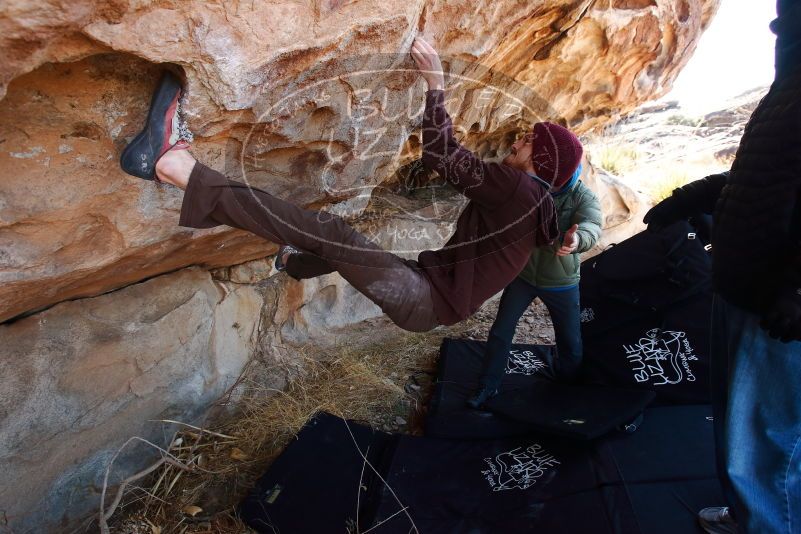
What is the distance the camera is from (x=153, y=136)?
1.63m

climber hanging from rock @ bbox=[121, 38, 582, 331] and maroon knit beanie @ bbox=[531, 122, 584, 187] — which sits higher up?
maroon knit beanie @ bbox=[531, 122, 584, 187]

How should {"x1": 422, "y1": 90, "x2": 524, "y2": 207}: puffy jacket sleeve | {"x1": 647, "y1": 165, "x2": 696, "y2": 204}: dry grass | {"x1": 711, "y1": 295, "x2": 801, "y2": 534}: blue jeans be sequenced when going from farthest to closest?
{"x1": 647, "y1": 165, "x2": 696, "y2": 204}: dry grass
{"x1": 422, "y1": 90, "x2": 524, "y2": 207}: puffy jacket sleeve
{"x1": 711, "y1": 295, "x2": 801, "y2": 534}: blue jeans

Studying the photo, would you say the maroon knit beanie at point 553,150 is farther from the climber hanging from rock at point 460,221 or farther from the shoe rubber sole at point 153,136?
the shoe rubber sole at point 153,136

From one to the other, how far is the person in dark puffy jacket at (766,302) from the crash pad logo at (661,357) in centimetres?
114

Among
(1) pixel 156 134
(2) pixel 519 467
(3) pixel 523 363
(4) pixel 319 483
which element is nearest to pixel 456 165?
(1) pixel 156 134

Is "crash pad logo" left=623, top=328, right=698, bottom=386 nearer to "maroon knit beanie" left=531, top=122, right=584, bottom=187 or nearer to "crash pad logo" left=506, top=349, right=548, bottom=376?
"crash pad logo" left=506, top=349, right=548, bottom=376

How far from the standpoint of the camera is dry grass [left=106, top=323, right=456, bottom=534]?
7.34 ft

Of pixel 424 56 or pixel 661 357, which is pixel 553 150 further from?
pixel 661 357

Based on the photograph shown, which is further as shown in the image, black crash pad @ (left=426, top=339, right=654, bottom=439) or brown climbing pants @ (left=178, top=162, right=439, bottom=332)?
black crash pad @ (left=426, top=339, right=654, bottom=439)

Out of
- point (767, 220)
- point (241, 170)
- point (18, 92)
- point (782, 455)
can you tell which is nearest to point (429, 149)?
point (241, 170)

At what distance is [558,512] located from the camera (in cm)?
202

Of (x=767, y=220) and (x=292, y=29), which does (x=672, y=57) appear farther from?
(x=292, y=29)

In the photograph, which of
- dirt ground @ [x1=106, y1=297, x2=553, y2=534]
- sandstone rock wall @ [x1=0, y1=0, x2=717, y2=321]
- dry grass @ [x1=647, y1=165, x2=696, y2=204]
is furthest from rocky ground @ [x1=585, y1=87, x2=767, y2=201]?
sandstone rock wall @ [x1=0, y1=0, x2=717, y2=321]

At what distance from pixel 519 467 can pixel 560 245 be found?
3.33ft
